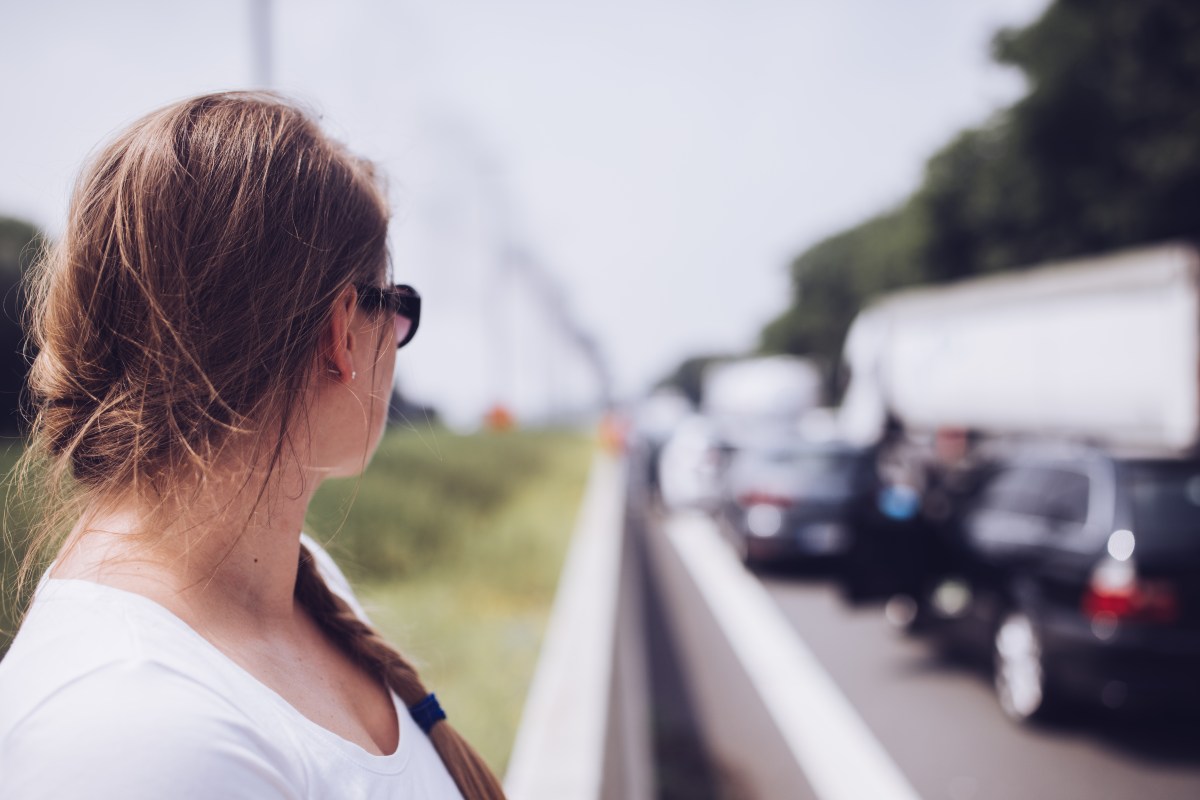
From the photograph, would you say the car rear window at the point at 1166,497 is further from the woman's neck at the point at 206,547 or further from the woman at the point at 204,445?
the woman's neck at the point at 206,547

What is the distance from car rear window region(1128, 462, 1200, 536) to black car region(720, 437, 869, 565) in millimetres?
5883

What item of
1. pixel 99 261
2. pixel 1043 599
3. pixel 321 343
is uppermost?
pixel 99 261

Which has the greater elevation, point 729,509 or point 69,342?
point 69,342

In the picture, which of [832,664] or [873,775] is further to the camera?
[832,664]

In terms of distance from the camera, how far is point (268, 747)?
0.95 m

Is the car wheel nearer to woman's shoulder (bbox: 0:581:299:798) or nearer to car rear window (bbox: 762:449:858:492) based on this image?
car rear window (bbox: 762:449:858:492)

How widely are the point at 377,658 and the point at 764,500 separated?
11534 mm

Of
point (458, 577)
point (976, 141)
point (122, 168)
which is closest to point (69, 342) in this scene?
point (122, 168)

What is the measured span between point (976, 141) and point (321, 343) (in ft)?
132

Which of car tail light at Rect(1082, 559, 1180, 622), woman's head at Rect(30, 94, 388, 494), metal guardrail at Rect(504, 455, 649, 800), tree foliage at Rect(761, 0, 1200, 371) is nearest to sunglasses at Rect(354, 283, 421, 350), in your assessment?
woman's head at Rect(30, 94, 388, 494)

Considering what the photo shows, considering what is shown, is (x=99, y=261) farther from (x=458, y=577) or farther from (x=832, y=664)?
(x=458, y=577)

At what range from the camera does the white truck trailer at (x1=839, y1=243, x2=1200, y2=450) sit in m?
A: 11.7

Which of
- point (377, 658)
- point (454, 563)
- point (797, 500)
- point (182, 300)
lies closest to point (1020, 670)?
point (454, 563)

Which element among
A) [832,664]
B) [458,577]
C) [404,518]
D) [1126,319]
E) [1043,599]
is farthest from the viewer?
[1126,319]
